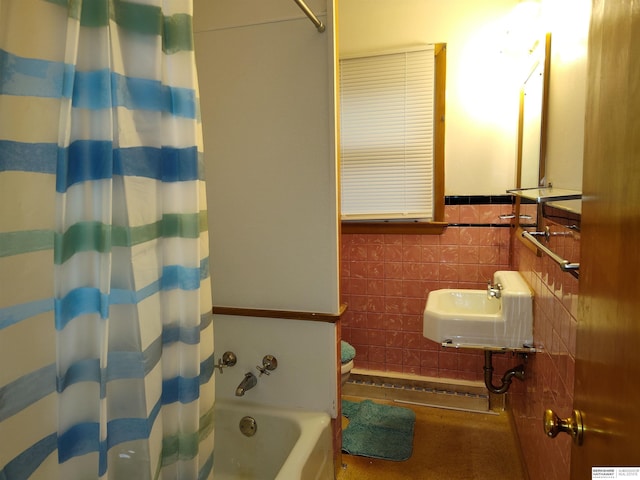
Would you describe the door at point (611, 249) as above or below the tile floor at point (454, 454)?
above

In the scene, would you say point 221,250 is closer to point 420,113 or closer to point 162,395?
point 162,395

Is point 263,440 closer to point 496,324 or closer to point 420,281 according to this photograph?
point 496,324

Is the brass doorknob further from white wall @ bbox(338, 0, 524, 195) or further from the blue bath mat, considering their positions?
white wall @ bbox(338, 0, 524, 195)

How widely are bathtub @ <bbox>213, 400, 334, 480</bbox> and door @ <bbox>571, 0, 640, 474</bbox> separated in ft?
3.34

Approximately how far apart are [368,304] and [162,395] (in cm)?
204

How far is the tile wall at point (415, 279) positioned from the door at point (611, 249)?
186cm

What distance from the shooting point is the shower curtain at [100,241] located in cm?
63

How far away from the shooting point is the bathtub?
5.31ft

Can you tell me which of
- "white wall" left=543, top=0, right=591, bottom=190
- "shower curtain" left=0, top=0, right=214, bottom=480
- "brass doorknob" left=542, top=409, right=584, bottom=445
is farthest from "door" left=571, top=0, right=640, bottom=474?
"shower curtain" left=0, top=0, right=214, bottom=480

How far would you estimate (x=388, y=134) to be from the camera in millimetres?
2670

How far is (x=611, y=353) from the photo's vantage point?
626 mm

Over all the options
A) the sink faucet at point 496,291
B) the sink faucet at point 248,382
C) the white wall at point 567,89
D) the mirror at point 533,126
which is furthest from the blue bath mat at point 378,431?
the white wall at point 567,89

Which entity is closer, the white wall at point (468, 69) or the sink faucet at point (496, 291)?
the sink faucet at point (496, 291)

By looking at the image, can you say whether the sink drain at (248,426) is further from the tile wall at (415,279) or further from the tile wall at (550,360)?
the tile wall at (415,279)
